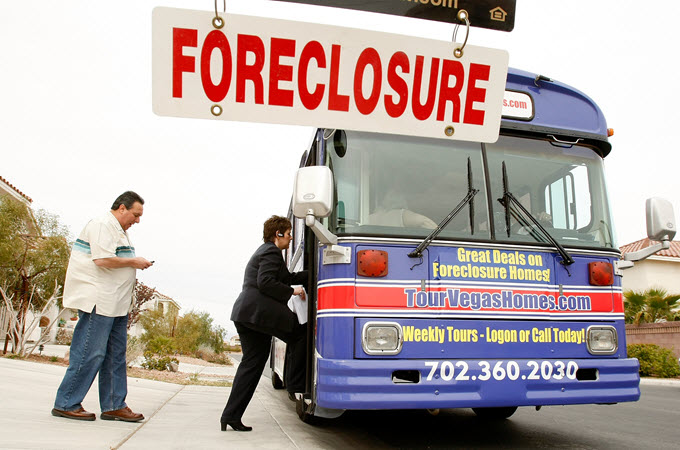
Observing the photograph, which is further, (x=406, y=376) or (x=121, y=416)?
(x=121, y=416)

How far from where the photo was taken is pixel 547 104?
15.8 feet

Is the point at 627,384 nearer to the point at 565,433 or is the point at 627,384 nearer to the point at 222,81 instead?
the point at 565,433

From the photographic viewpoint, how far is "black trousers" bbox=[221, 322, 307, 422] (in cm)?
475

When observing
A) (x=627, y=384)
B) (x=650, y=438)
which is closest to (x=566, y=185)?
(x=627, y=384)

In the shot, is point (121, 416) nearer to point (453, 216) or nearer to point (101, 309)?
point (101, 309)

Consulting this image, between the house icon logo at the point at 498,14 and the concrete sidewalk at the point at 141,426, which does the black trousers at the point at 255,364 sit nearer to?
the concrete sidewalk at the point at 141,426

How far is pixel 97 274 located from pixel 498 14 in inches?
145

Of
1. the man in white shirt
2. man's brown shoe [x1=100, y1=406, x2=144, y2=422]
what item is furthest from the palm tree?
the man in white shirt

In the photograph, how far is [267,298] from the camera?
483cm

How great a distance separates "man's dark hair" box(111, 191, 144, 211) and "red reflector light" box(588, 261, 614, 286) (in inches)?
154

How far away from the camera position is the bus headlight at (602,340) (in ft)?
14.3

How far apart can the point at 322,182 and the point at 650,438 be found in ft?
15.1

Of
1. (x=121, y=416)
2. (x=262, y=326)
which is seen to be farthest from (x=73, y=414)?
(x=262, y=326)

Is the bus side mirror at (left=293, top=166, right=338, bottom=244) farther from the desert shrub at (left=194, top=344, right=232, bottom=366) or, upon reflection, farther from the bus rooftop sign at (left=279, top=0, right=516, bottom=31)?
the desert shrub at (left=194, top=344, right=232, bottom=366)
